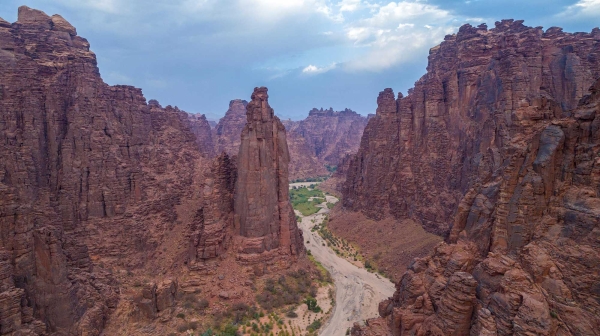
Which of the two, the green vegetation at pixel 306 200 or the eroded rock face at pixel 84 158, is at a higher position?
the eroded rock face at pixel 84 158

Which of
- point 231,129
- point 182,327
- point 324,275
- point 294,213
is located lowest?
point 324,275

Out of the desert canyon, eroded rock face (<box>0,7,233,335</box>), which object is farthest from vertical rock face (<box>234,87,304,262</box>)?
eroded rock face (<box>0,7,233,335</box>)

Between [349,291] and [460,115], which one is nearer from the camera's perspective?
[349,291]

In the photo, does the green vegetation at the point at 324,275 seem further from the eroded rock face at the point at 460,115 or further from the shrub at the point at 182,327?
the shrub at the point at 182,327

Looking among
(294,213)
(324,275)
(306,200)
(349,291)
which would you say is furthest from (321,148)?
(349,291)

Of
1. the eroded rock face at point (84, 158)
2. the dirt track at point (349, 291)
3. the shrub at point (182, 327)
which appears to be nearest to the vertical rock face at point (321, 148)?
the dirt track at point (349, 291)

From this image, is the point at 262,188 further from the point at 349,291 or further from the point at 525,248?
the point at 525,248
